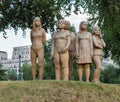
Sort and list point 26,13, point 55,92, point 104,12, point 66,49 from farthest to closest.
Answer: point 26,13
point 104,12
point 66,49
point 55,92

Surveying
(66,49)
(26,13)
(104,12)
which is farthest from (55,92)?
(26,13)

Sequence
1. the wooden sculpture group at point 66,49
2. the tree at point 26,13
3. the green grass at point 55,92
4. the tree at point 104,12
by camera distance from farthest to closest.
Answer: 1. the tree at point 26,13
2. the tree at point 104,12
3. the wooden sculpture group at point 66,49
4. the green grass at point 55,92

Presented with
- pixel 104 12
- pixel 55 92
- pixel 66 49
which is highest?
pixel 104 12

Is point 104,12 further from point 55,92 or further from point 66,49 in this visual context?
point 55,92

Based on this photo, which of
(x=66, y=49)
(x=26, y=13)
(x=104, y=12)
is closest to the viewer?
(x=66, y=49)

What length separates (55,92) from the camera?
577 inches

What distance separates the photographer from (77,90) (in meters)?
14.9

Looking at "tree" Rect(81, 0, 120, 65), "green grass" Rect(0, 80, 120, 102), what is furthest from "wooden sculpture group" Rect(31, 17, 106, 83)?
"tree" Rect(81, 0, 120, 65)

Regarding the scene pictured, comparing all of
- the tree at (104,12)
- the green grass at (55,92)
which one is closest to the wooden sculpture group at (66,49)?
the green grass at (55,92)

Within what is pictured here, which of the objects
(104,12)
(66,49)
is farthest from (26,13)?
A: (66,49)

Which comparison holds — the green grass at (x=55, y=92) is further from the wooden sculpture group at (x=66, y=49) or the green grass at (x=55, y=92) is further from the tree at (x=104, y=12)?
the tree at (x=104, y=12)

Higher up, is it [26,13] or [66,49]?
[26,13]

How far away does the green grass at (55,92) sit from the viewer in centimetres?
1434

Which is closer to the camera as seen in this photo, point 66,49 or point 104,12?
point 66,49
